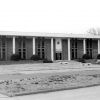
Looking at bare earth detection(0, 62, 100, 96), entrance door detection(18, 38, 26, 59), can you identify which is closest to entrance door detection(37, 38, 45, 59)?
entrance door detection(18, 38, 26, 59)

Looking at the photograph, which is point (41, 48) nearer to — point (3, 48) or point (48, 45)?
point (48, 45)

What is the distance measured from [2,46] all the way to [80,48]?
20583 mm

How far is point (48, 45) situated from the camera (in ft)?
202

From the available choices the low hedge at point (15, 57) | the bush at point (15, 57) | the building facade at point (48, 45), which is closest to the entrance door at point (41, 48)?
the building facade at point (48, 45)

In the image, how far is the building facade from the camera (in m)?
57.2

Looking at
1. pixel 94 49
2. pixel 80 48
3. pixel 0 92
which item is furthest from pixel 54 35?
pixel 0 92

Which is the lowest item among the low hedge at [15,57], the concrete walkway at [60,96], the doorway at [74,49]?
the concrete walkway at [60,96]

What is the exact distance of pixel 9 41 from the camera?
57.6 meters

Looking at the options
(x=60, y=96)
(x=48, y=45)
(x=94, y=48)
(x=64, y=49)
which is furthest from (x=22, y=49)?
(x=60, y=96)

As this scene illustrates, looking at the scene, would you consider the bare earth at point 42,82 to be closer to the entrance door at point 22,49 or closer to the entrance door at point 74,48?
the entrance door at point 22,49

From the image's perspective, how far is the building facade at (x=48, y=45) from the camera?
188 ft

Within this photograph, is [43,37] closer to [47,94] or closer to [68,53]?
[68,53]

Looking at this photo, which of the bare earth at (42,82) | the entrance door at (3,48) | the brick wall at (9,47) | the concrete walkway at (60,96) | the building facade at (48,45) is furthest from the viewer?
the brick wall at (9,47)

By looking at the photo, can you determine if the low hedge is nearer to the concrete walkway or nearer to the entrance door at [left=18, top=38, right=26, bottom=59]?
the entrance door at [left=18, top=38, right=26, bottom=59]
